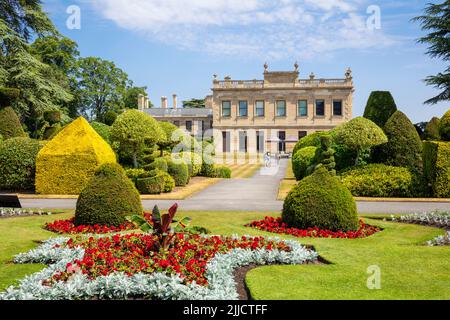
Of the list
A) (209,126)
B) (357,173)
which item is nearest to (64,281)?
(357,173)

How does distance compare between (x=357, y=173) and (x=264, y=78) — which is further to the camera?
(x=264, y=78)

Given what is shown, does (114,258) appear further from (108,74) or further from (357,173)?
(108,74)

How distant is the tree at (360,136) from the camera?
1920 centimetres

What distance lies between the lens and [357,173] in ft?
62.6

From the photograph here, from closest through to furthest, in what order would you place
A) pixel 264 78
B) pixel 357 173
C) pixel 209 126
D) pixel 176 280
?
pixel 176 280
pixel 357 173
pixel 264 78
pixel 209 126

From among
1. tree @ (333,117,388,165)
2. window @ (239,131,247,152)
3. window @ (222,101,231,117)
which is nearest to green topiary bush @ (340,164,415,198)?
tree @ (333,117,388,165)

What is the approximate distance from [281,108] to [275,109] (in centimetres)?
90

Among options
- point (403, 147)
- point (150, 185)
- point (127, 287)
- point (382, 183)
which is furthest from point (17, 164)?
point (403, 147)

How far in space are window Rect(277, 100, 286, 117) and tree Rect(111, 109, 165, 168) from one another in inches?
1650

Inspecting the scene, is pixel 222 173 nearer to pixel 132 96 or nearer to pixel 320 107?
pixel 320 107

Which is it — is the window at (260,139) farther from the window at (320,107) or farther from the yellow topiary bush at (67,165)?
the yellow topiary bush at (67,165)

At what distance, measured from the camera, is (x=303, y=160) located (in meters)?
23.2

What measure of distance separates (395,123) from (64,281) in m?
17.1

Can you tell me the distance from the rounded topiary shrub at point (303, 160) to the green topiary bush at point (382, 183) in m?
4.12
